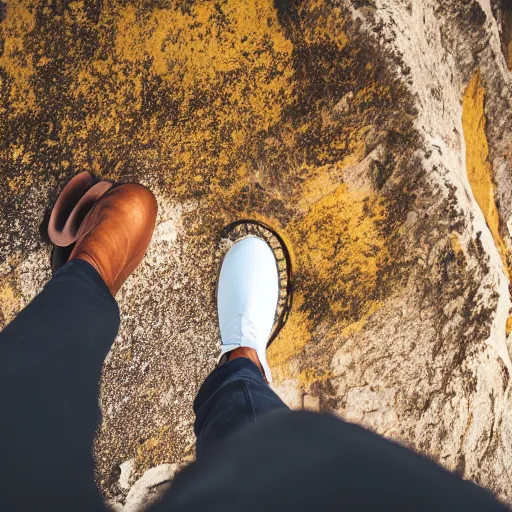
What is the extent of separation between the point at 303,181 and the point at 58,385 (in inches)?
31.9

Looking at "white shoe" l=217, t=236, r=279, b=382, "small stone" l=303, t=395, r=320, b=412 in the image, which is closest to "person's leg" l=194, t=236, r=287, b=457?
"white shoe" l=217, t=236, r=279, b=382

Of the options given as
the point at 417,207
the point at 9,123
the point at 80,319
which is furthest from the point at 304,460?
the point at 9,123

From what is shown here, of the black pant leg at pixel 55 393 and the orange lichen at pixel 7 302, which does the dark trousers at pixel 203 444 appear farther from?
the orange lichen at pixel 7 302

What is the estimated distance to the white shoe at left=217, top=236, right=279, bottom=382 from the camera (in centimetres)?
132

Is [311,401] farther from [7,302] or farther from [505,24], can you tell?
[505,24]

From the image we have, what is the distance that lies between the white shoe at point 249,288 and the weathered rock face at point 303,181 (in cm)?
5

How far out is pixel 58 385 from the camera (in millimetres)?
836

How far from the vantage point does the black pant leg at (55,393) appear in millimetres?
725

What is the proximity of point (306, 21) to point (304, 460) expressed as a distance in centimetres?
109

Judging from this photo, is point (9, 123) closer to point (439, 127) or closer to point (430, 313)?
point (439, 127)

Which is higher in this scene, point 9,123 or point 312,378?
point 9,123

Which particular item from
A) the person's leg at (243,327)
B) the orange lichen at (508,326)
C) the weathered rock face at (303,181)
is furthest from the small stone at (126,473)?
the orange lichen at (508,326)

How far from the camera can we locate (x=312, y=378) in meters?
1.37

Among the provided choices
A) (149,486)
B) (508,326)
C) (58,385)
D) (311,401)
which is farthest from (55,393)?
(508,326)
